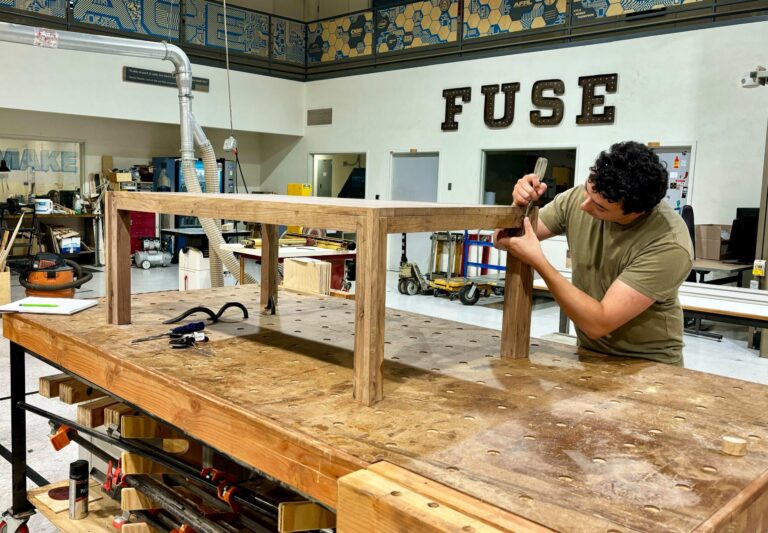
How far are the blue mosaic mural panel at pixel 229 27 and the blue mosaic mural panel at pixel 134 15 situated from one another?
25cm

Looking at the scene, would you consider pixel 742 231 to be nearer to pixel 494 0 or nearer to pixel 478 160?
pixel 478 160

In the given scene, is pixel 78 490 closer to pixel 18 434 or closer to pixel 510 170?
pixel 18 434

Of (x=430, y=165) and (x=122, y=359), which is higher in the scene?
(x=430, y=165)

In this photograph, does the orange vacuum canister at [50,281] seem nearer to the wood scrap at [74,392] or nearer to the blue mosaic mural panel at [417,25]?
the wood scrap at [74,392]

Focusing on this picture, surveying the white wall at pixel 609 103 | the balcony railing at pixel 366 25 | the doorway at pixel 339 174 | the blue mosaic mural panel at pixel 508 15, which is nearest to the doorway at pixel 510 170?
the white wall at pixel 609 103

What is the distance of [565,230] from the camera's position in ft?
6.86

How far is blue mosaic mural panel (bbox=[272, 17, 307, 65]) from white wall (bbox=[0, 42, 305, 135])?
46 centimetres

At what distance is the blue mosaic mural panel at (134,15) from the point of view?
9.08 metres

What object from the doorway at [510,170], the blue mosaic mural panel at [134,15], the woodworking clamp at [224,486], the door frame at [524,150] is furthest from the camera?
the blue mosaic mural panel at [134,15]

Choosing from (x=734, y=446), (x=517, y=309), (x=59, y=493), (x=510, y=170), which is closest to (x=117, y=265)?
(x=59, y=493)

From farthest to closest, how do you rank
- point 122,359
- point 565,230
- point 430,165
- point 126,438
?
point 430,165 < point 565,230 < point 126,438 < point 122,359

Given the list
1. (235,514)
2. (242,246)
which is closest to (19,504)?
(235,514)

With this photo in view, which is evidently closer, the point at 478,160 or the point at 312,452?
the point at 312,452

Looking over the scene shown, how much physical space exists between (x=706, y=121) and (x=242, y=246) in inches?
207
